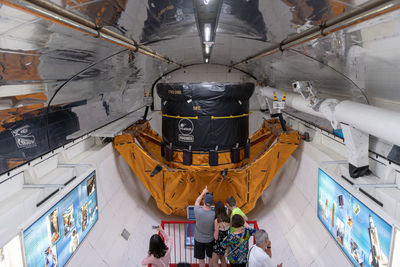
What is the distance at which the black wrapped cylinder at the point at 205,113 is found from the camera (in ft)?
17.5

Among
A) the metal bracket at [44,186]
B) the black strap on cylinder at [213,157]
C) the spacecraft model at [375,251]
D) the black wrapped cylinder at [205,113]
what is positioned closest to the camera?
the spacecraft model at [375,251]

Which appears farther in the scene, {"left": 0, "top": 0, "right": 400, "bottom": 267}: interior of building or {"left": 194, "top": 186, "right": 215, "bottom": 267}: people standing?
{"left": 194, "top": 186, "right": 215, "bottom": 267}: people standing

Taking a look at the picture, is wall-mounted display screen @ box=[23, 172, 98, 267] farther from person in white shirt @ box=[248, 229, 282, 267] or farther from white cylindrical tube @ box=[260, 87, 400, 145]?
white cylindrical tube @ box=[260, 87, 400, 145]

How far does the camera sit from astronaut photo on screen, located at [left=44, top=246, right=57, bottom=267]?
2.82 meters

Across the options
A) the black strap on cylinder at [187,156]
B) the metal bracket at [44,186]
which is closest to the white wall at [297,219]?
the black strap on cylinder at [187,156]

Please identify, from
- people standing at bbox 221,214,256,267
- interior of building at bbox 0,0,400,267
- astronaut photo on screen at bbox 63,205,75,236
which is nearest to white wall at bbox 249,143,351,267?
interior of building at bbox 0,0,400,267

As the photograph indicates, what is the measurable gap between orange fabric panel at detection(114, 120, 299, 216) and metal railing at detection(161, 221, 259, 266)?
0.34 m

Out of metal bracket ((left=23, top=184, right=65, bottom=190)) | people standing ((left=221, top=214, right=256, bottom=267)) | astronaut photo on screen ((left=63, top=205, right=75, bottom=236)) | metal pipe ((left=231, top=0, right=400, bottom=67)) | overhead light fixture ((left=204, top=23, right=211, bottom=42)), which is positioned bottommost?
people standing ((left=221, top=214, right=256, bottom=267))

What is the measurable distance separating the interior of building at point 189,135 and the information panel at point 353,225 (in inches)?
0.8

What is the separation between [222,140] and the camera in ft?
18.5

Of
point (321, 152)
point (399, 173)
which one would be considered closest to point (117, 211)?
point (321, 152)

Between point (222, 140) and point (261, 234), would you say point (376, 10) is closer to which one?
point (261, 234)

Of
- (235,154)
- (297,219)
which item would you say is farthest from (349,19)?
(297,219)

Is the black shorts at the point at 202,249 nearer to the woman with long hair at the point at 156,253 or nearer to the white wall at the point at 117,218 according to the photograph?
the woman with long hair at the point at 156,253
